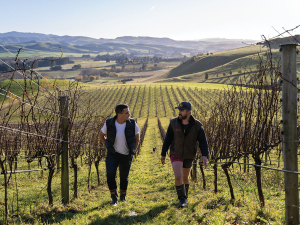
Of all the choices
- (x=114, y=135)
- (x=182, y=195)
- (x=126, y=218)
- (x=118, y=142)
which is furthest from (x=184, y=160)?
(x=126, y=218)

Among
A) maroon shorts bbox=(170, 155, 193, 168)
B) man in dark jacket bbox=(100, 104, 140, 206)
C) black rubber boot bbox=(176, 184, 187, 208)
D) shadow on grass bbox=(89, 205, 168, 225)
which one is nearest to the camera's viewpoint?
shadow on grass bbox=(89, 205, 168, 225)

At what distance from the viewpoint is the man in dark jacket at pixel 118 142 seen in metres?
5.45

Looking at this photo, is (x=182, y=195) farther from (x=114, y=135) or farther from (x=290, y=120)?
(x=290, y=120)

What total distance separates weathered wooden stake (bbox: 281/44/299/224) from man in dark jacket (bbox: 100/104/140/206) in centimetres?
291

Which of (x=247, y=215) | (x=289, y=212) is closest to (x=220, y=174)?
(x=247, y=215)

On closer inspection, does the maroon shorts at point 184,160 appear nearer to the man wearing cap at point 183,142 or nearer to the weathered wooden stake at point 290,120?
the man wearing cap at point 183,142

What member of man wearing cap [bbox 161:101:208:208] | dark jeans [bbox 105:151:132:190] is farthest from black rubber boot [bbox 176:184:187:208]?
dark jeans [bbox 105:151:132:190]

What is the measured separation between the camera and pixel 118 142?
217 inches

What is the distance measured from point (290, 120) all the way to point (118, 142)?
10.5 ft

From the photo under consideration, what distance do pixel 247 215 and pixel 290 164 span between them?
1328 millimetres

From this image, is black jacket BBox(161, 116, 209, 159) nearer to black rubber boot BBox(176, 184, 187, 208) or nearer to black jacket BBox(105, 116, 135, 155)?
black rubber boot BBox(176, 184, 187, 208)

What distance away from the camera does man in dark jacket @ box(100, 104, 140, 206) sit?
214 inches

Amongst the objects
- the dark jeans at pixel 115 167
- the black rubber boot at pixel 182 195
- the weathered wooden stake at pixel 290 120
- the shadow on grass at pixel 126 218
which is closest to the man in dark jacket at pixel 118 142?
the dark jeans at pixel 115 167

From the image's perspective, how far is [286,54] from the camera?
3.53m
